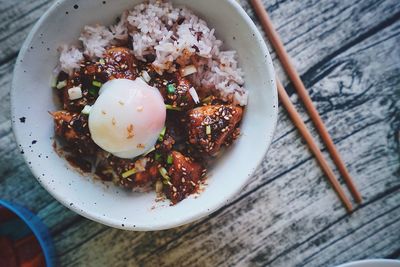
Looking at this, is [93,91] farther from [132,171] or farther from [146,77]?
[132,171]

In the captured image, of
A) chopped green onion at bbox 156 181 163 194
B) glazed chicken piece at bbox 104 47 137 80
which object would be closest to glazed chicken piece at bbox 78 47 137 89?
glazed chicken piece at bbox 104 47 137 80

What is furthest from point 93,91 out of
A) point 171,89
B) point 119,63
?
point 171,89

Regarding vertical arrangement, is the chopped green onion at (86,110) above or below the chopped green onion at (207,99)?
above

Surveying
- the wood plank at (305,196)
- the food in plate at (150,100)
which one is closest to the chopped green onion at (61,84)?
the food in plate at (150,100)

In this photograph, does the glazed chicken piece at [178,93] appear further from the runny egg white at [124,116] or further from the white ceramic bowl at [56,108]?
the white ceramic bowl at [56,108]

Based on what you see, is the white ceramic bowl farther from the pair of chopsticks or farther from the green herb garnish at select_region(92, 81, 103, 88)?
the pair of chopsticks

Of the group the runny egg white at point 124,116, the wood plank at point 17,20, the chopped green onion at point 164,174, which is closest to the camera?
the runny egg white at point 124,116

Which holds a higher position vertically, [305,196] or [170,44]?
[170,44]

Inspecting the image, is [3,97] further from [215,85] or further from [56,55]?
[215,85]
